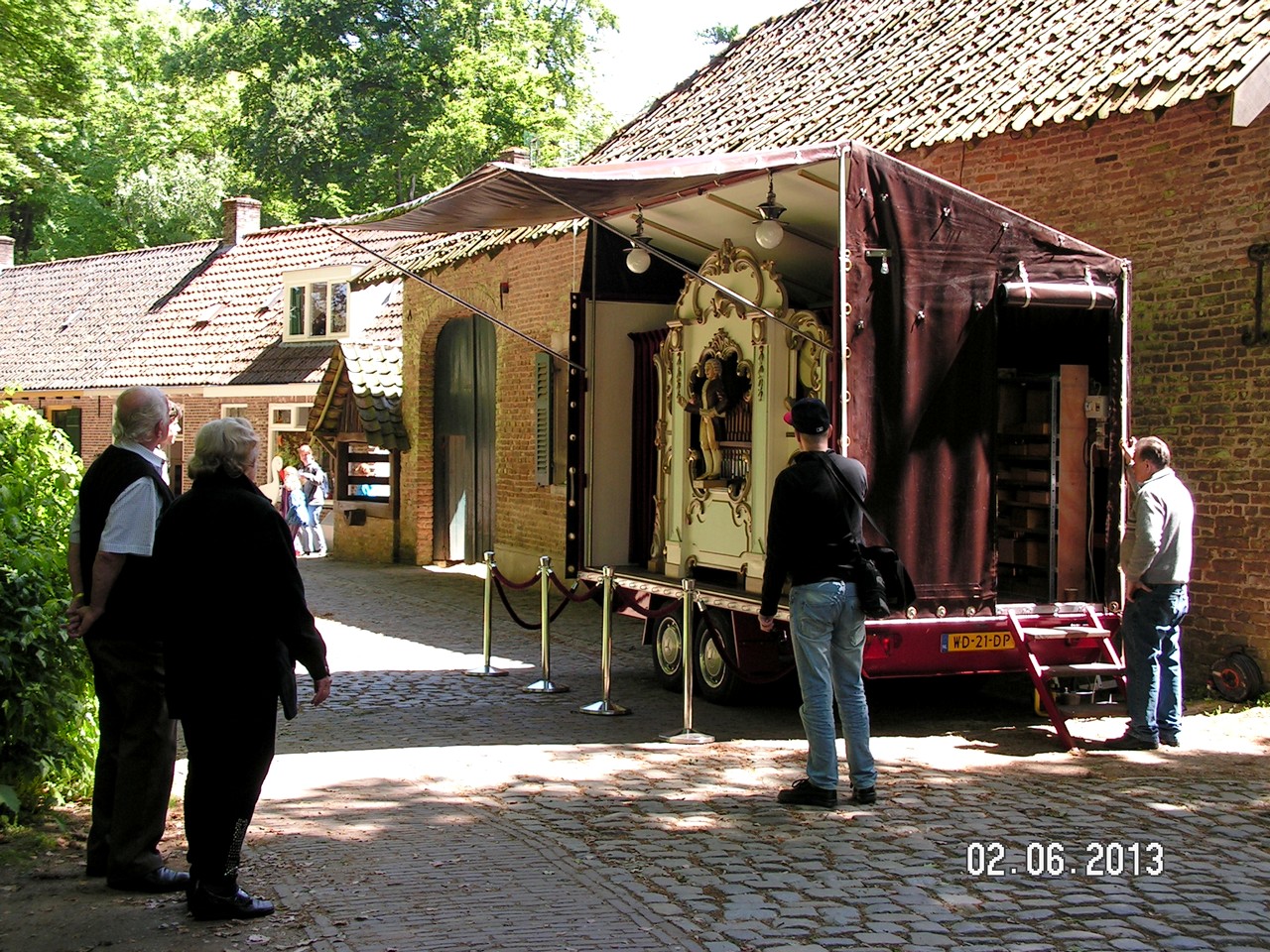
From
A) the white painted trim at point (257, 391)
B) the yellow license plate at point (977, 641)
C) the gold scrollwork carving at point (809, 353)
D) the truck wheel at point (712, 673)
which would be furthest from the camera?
the white painted trim at point (257, 391)

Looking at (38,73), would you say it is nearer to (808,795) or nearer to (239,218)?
(808,795)

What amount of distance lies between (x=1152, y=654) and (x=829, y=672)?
246 centimetres

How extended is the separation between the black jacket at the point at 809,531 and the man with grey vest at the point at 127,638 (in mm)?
2890

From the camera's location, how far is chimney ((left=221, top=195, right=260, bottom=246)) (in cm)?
3441

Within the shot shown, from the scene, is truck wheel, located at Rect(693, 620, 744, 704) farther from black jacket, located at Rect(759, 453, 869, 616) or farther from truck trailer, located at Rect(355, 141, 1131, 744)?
black jacket, located at Rect(759, 453, 869, 616)

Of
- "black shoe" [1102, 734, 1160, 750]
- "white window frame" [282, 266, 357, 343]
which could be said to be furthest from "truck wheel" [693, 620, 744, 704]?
"white window frame" [282, 266, 357, 343]

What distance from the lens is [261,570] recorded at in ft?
16.8

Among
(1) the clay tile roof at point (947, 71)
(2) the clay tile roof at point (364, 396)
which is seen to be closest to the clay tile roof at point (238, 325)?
(2) the clay tile roof at point (364, 396)

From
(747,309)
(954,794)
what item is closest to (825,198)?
(747,309)

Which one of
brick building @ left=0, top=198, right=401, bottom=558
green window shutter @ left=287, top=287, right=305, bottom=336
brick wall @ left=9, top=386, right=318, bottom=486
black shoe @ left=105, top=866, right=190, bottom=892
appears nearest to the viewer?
black shoe @ left=105, top=866, right=190, bottom=892

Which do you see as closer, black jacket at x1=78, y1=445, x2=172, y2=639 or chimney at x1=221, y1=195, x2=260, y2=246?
black jacket at x1=78, y1=445, x2=172, y2=639

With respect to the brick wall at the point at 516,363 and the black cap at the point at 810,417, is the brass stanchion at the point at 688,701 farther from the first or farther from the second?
the brick wall at the point at 516,363

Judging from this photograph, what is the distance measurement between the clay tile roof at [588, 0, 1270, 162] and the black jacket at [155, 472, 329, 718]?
24.6ft

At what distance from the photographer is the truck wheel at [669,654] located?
1048 cm
